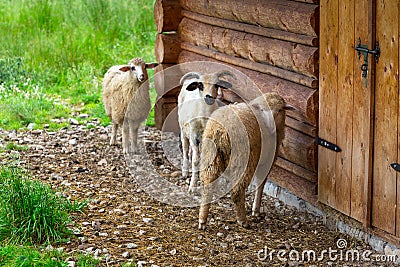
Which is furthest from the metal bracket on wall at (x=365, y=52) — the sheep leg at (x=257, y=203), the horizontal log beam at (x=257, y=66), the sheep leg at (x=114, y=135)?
the sheep leg at (x=114, y=135)

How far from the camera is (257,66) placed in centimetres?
834

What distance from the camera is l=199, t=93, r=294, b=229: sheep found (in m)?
7.03

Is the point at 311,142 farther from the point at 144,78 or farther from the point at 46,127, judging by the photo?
the point at 46,127

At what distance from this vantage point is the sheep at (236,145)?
7.03 meters

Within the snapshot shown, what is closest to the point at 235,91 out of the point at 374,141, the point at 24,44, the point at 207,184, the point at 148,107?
the point at 148,107

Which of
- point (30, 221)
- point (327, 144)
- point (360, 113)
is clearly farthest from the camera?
point (327, 144)

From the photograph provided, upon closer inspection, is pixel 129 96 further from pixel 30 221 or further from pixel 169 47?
pixel 30 221

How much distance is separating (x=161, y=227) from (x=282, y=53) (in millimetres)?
2205

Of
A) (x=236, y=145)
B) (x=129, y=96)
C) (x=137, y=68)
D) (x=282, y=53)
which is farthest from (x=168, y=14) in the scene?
(x=236, y=145)

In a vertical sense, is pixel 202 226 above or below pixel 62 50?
below

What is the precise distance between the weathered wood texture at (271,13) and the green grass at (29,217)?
295 cm

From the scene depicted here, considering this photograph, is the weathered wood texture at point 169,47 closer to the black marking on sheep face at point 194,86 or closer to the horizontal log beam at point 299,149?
the black marking on sheep face at point 194,86

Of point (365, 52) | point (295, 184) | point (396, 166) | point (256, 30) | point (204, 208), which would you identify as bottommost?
point (295, 184)

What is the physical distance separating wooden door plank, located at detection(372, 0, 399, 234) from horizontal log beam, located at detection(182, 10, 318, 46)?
1.10m
